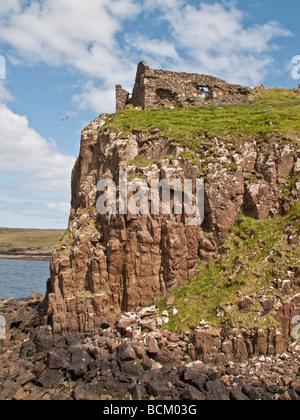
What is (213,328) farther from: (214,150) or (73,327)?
(214,150)

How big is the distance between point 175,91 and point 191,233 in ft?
55.7

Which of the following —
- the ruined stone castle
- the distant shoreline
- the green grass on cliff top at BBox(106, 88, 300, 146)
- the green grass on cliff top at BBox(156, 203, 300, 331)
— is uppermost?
the ruined stone castle

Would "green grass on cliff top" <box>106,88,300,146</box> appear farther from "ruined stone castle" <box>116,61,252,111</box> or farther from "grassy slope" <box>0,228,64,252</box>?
"grassy slope" <box>0,228,64,252</box>

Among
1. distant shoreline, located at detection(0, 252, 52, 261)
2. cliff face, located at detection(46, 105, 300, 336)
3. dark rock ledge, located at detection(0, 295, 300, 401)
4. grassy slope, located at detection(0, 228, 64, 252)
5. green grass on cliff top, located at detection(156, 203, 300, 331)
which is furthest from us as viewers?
grassy slope, located at detection(0, 228, 64, 252)

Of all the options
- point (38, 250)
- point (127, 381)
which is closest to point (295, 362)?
point (127, 381)

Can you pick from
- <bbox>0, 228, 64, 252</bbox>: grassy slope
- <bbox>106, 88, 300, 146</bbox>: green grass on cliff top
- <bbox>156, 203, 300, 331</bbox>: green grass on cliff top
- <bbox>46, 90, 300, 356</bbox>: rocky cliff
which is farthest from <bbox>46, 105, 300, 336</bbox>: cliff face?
<bbox>0, 228, 64, 252</bbox>: grassy slope

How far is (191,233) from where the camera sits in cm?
2397

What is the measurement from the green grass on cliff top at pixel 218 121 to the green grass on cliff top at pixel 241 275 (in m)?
7.12

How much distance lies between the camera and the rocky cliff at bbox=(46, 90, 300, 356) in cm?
2097

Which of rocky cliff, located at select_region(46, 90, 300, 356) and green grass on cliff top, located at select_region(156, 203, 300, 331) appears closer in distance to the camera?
green grass on cliff top, located at select_region(156, 203, 300, 331)

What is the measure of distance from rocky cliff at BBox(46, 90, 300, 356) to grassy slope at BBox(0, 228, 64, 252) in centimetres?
11822

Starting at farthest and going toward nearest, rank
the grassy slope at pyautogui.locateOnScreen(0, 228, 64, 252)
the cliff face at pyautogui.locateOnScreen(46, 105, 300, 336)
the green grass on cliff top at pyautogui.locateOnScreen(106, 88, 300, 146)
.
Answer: the grassy slope at pyautogui.locateOnScreen(0, 228, 64, 252), the green grass on cliff top at pyautogui.locateOnScreen(106, 88, 300, 146), the cliff face at pyautogui.locateOnScreen(46, 105, 300, 336)

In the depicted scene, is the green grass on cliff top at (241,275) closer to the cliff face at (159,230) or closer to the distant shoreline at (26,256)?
the cliff face at (159,230)

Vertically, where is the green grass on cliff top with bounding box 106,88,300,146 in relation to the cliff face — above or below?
above
